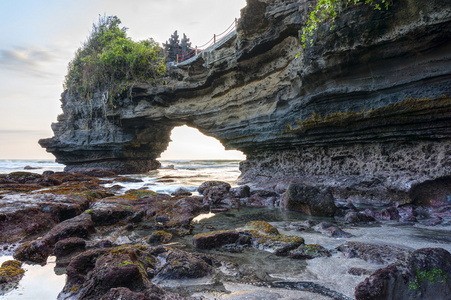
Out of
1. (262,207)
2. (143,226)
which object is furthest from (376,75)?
(143,226)

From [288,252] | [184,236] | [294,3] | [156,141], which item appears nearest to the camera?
[288,252]

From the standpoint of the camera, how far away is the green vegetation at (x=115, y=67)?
1727 centimetres

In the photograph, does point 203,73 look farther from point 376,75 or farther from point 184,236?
point 184,236

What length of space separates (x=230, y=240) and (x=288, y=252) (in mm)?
860

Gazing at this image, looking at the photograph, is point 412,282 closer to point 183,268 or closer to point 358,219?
point 183,268

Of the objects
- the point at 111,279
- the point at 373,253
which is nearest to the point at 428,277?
the point at 373,253

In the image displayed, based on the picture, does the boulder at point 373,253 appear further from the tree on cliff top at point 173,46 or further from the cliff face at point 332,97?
the tree on cliff top at point 173,46

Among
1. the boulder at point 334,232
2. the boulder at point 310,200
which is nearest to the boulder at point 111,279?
the boulder at point 334,232

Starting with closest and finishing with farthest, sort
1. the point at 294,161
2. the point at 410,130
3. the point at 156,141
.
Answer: the point at 410,130
the point at 294,161
the point at 156,141

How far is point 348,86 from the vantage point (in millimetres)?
7660

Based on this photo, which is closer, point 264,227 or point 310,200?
point 264,227

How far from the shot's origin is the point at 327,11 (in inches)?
284

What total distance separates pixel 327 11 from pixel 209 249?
715 cm

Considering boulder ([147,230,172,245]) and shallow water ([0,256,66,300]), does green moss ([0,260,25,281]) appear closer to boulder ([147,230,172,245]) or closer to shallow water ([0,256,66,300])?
shallow water ([0,256,66,300])
